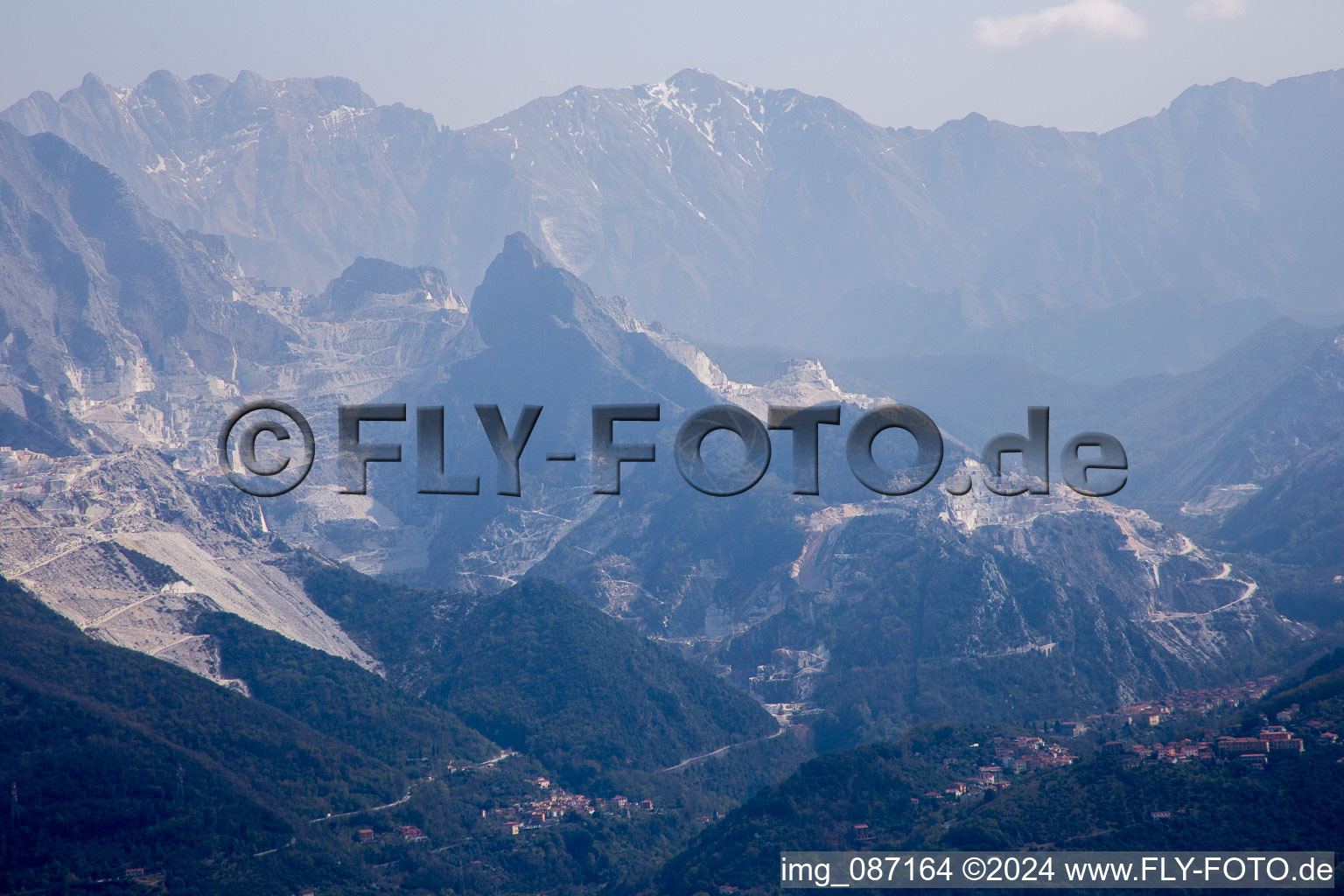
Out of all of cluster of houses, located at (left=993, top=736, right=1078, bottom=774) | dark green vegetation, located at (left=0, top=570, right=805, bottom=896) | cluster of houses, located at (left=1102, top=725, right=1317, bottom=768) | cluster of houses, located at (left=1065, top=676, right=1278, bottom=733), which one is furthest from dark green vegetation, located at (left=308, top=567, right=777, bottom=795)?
cluster of houses, located at (left=1102, top=725, right=1317, bottom=768)

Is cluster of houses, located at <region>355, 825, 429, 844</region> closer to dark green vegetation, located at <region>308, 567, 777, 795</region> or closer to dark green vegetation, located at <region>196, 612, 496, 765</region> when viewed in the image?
dark green vegetation, located at <region>196, 612, 496, 765</region>

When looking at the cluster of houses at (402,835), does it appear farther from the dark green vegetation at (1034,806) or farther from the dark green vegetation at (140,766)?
the dark green vegetation at (1034,806)

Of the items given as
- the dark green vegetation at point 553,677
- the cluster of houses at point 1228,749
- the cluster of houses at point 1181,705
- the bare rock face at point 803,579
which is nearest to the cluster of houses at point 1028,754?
the cluster of houses at point 1228,749

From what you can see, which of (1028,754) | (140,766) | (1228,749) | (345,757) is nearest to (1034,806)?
(1228,749)

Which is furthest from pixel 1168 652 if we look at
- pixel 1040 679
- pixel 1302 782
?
pixel 1302 782

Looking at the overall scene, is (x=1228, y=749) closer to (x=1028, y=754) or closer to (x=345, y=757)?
(x=1028, y=754)

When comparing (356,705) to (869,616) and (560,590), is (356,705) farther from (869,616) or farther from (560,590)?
(869,616)
